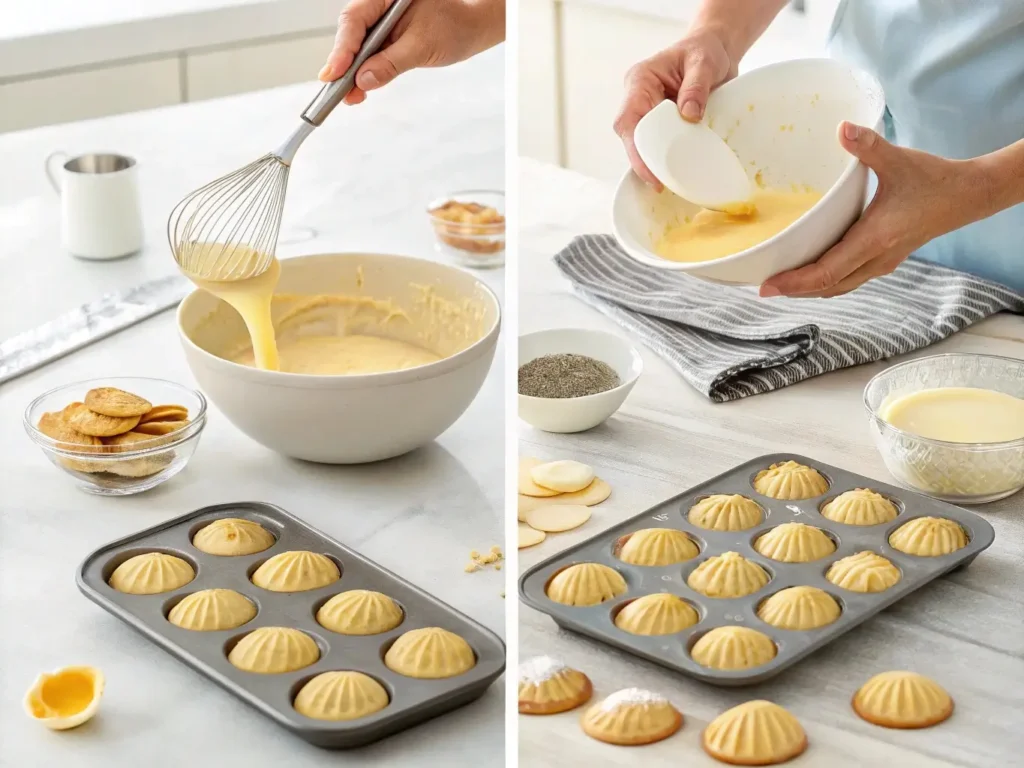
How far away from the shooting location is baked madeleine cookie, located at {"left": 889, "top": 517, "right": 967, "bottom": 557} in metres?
0.86

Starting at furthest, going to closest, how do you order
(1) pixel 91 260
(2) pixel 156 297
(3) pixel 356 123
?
1. (3) pixel 356 123
2. (1) pixel 91 260
3. (2) pixel 156 297

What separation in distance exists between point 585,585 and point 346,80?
0.47m

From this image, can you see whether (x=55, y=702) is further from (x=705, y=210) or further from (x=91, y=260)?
(x=91, y=260)

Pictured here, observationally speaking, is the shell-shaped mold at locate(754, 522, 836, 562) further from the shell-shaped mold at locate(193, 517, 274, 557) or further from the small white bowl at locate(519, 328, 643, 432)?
the shell-shaped mold at locate(193, 517, 274, 557)

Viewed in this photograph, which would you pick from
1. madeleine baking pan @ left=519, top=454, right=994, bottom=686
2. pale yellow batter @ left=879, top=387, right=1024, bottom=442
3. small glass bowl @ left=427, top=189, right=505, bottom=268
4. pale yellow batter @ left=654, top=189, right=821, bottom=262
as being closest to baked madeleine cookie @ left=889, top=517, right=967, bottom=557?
madeleine baking pan @ left=519, top=454, right=994, bottom=686

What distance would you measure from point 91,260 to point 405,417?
0.66m

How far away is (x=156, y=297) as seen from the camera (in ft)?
4.51

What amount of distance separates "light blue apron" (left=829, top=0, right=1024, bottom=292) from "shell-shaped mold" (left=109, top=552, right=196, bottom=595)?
866 millimetres

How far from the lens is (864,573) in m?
0.82

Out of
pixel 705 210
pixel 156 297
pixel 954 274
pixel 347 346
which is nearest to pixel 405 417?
pixel 347 346

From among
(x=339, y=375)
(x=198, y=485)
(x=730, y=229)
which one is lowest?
(x=198, y=485)

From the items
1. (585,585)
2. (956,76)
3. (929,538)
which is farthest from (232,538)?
(956,76)

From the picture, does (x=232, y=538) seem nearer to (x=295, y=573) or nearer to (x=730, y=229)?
(x=295, y=573)

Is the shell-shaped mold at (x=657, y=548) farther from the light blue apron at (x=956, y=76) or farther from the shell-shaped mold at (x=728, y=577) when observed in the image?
the light blue apron at (x=956, y=76)
